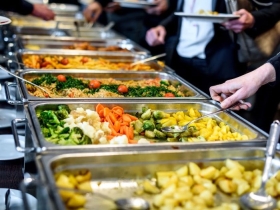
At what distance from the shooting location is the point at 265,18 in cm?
309

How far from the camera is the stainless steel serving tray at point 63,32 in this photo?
4.54 metres

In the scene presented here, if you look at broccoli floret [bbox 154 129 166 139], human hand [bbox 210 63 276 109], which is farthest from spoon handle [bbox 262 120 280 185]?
broccoli floret [bbox 154 129 166 139]

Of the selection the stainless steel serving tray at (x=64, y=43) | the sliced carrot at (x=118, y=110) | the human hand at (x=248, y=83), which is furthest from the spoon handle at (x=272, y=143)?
the stainless steel serving tray at (x=64, y=43)

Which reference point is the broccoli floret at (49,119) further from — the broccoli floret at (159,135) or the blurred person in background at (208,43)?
the blurred person in background at (208,43)

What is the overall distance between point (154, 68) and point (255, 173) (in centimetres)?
A: 178

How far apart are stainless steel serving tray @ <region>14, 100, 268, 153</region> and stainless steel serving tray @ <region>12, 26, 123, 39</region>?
7.64 ft

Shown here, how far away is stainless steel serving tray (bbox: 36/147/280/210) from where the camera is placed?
4.99 feet

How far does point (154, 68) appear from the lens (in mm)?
3295

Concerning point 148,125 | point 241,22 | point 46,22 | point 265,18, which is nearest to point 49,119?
point 148,125

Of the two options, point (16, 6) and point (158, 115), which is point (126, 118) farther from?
point (16, 6)

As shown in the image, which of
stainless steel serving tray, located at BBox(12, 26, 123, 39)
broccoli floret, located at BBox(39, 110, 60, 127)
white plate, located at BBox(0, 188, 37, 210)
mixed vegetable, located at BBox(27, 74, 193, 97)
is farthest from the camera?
stainless steel serving tray, located at BBox(12, 26, 123, 39)

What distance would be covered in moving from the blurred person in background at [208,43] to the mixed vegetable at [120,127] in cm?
117

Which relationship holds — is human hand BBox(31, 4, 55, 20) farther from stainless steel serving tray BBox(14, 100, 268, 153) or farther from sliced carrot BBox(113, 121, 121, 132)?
sliced carrot BBox(113, 121, 121, 132)

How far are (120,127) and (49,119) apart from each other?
13.8 inches
